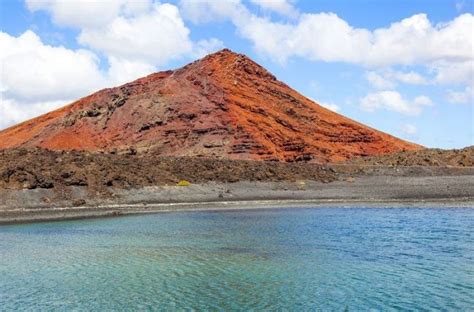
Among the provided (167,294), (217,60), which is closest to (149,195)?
(167,294)

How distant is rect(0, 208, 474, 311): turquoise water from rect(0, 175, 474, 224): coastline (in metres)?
6.19

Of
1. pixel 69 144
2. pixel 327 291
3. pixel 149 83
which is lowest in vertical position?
pixel 327 291

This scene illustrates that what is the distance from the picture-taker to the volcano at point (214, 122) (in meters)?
69.7

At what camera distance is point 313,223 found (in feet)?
99.2

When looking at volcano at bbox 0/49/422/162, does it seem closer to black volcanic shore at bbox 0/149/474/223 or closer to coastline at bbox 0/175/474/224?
black volcanic shore at bbox 0/149/474/223

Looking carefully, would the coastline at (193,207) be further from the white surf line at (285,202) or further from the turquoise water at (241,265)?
the turquoise water at (241,265)

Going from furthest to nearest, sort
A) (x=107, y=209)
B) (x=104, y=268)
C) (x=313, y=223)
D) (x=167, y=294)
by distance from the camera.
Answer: (x=107, y=209)
(x=313, y=223)
(x=104, y=268)
(x=167, y=294)

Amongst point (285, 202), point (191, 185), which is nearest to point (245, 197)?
point (285, 202)

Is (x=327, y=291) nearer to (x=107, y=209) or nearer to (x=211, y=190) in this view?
(x=107, y=209)

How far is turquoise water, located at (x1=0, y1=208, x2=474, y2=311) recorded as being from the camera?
1382 centimetres

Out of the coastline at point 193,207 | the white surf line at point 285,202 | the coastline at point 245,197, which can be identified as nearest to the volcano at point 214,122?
the coastline at point 245,197

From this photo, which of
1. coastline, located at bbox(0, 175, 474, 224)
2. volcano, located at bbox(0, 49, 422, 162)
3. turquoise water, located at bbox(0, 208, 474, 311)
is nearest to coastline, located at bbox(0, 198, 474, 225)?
coastline, located at bbox(0, 175, 474, 224)

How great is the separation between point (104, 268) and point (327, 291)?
8.08 m

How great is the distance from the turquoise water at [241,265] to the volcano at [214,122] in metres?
38.6
